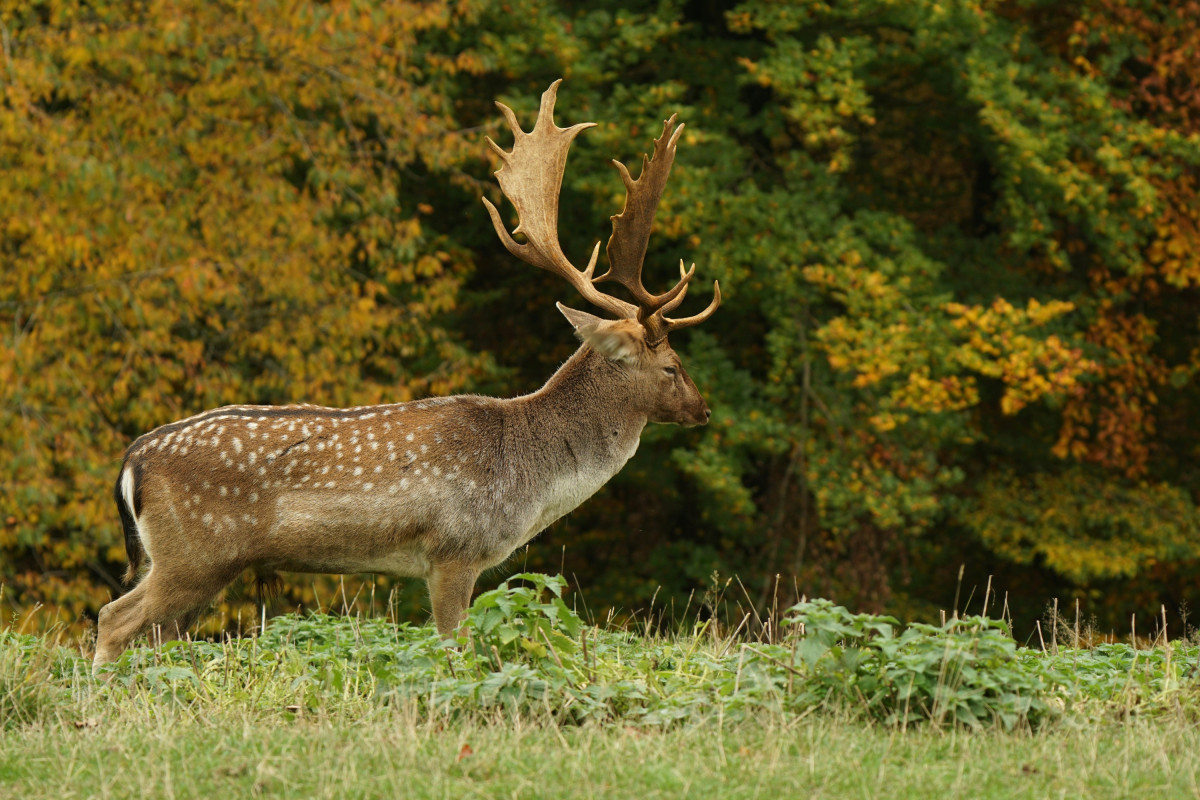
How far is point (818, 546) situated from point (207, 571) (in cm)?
847

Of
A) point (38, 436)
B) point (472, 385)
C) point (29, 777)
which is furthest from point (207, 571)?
point (472, 385)

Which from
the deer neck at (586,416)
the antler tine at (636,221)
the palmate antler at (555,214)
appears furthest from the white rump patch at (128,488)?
the antler tine at (636,221)

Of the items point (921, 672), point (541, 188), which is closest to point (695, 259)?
point (541, 188)

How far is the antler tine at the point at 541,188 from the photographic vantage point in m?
7.50

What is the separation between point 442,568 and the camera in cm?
633

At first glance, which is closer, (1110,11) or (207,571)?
(207,571)

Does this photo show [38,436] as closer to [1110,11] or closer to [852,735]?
[852,735]

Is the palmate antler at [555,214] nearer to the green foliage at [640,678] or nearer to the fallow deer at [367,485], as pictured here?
the fallow deer at [367,485]

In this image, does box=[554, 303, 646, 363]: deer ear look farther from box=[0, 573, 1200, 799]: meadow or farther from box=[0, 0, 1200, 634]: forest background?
box=[0, 0, 1200, 634]: forest background

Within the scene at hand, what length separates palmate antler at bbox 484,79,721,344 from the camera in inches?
289

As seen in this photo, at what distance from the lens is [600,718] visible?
4703 millimetres

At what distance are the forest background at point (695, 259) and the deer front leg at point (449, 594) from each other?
482cm

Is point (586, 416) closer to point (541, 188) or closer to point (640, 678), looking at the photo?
point (541, 188)

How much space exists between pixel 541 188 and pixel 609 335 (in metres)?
1.20
